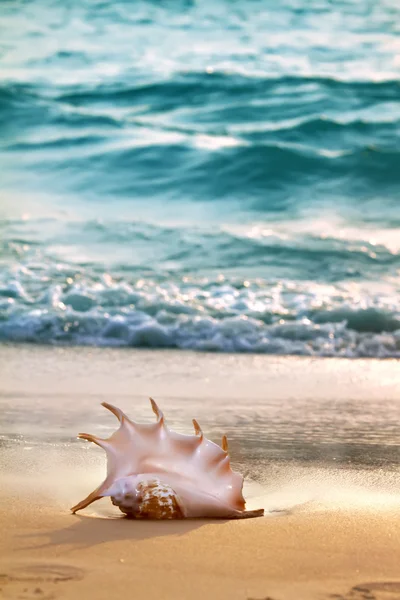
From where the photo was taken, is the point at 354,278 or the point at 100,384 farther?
the point at 354,278

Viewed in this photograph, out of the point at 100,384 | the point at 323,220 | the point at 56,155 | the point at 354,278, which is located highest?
the point at 56,155

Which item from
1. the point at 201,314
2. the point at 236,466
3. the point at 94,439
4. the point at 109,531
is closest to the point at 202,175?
the point at 201,314

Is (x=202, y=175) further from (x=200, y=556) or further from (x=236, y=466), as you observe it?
(x=200, y=556)

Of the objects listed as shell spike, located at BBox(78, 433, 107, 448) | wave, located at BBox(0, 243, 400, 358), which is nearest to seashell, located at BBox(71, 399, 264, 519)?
shell spike, located at BBox(78, 433, 107, 448)

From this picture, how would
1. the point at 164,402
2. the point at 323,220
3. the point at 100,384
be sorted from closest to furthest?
the point at 164,402 < the point at 100,384 < the point at 323,220

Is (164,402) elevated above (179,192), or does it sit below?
below

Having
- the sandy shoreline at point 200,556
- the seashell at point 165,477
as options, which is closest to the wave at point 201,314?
the seashell at point 165,477

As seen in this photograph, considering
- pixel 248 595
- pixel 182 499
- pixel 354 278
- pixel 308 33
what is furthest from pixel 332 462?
pixel 308 33

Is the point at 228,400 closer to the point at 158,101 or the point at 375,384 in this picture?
the point at 375,384
